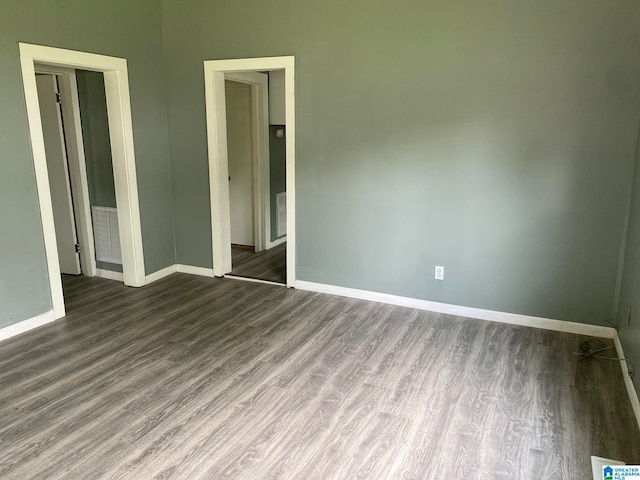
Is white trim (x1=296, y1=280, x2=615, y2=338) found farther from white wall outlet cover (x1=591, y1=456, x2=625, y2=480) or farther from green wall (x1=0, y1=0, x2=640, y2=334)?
white wall outlet cover (x1=591, y1=456, x2=625, y2=480)

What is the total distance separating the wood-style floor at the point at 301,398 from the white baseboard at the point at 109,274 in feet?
2.58

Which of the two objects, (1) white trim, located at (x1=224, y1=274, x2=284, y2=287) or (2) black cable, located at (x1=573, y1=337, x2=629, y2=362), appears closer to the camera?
(2) black cable, located at (x1=573, y1=337, x2=629, y2=362)

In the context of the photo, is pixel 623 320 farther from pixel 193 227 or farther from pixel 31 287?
pixel 31 287

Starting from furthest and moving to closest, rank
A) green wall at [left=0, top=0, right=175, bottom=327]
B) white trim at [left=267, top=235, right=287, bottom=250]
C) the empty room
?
white trim at [left=267, top=235, right=287, bottom=250]
green wall at [left=0, top=0, right=175, bottom=327]
the empty room

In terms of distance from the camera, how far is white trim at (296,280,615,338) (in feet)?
11.7

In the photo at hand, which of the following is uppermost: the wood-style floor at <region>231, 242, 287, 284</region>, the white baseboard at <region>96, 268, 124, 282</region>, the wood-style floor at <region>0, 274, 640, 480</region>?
the white baseboard at <region>96, 268, 124, 282</region>

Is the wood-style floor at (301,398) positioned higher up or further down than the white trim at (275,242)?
further down

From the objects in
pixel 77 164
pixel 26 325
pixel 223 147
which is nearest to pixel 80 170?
pixel 77 164

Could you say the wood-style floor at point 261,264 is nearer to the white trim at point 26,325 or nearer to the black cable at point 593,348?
the white trim at point 26,325

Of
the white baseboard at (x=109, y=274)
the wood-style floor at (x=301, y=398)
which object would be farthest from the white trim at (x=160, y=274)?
the wood-style floor at (x=301, y=398)

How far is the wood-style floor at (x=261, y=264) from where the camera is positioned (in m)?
5.02

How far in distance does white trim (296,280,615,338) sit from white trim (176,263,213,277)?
106 cm

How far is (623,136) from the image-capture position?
10.6ft

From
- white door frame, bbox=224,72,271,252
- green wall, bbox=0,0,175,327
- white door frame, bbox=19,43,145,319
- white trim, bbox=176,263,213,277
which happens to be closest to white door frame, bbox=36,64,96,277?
white door frame, bbox=19,43,145,319
